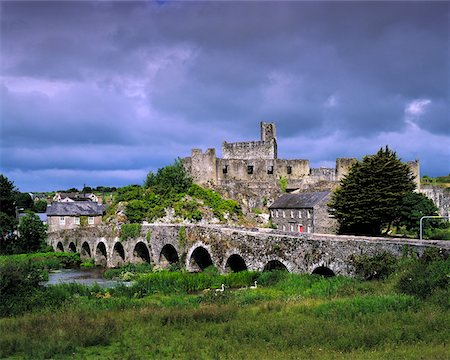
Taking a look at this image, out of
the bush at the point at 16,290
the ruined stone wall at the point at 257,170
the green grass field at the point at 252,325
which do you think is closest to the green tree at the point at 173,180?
the ruined stone wall at the point at 257,170

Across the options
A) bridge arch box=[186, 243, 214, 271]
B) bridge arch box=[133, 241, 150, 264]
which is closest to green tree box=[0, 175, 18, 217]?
bridge arch box=[133, 241, 150, 264]

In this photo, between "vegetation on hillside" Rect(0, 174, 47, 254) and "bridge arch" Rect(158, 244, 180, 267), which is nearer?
"bridge arch" Rect(158, 244, 180, 267)

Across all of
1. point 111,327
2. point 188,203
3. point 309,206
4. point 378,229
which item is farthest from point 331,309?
point 188,203

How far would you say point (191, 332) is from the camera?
625 inches

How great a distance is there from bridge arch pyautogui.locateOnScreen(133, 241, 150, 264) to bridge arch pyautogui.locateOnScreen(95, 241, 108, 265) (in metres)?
7.48

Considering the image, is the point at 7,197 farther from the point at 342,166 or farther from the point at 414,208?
the point at 414,208

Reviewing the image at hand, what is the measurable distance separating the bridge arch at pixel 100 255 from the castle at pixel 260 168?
1138 cm

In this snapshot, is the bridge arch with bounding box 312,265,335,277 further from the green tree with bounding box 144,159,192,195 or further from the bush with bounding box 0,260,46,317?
the green tree with bounding box 144,159,192,195

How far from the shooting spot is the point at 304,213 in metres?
46.0

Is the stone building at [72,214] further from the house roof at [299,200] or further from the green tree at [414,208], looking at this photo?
the green tree at [414,208]

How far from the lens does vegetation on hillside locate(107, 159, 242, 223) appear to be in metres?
49.1

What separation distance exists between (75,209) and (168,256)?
25.8 metres

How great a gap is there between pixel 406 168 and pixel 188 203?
64.1 feet

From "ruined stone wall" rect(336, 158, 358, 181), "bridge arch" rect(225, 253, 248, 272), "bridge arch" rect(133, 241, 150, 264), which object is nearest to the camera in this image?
"bridge arch" rect(225, 253, 248, 272)
